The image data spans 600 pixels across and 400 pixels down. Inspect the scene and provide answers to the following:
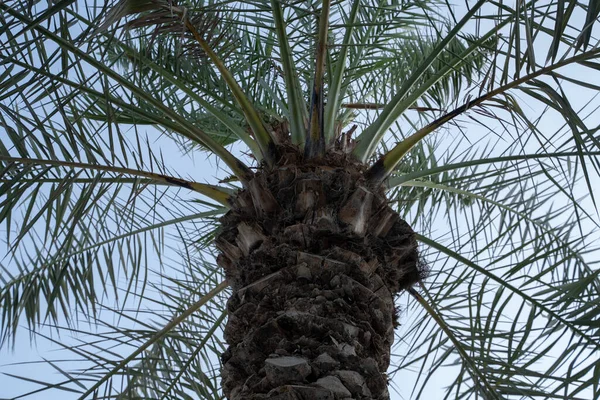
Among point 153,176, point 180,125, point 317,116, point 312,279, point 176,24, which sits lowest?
point 312,279

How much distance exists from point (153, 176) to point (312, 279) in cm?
116

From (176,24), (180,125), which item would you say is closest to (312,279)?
(180,125)

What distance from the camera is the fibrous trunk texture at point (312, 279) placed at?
2820 mm

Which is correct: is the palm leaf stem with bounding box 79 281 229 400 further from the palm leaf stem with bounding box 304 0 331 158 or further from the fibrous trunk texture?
the palm leaf stem with bounding box 304 0 331 158

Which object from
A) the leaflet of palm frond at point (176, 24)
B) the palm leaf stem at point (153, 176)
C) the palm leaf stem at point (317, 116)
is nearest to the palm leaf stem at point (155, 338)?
the palm leaf stem at point (153, 176)

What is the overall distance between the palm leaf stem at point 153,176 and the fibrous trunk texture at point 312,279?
1.15ft

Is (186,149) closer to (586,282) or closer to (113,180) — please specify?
(113,180)

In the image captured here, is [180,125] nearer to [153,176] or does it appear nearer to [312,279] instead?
[153,176]

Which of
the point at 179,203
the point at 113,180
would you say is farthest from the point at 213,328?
the point at 113,180

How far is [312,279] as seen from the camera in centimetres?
314

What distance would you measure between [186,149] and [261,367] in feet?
11.3

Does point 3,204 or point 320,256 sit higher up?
point 3,204

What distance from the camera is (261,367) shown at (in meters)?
2.89

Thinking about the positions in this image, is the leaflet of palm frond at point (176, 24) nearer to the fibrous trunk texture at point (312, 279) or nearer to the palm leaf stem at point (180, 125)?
the palm leaf stem at point (180, 125)
